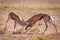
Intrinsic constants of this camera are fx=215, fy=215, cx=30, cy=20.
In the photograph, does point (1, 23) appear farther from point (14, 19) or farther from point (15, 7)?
point (15, 7)

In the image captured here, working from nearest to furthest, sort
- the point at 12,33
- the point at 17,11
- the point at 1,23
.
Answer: the point at 12,33 < the point at 1,23 < the point at 17,11

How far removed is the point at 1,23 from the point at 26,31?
1.52 feet

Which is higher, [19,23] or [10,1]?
[10,1]

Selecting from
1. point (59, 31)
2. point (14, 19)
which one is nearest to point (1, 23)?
point (14, 19)

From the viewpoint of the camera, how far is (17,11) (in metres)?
3.86

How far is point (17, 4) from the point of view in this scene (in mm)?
4258

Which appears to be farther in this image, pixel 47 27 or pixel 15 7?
pixel 15 7

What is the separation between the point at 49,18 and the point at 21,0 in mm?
1361

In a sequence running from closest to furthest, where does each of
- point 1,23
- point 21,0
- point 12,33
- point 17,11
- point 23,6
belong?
point 12,33 → point 1,23 → point 17,11 → point 23,6 → point 21,0

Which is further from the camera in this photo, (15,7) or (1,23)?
(15,7)

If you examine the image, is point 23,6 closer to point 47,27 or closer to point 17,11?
point 17,11

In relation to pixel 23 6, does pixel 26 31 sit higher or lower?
lower


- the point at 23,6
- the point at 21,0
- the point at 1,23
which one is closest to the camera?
the point at 1,23

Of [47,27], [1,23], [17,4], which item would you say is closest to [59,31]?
[47,27]
